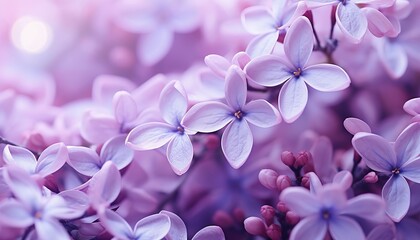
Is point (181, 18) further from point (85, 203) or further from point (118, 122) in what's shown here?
point (85, 203)

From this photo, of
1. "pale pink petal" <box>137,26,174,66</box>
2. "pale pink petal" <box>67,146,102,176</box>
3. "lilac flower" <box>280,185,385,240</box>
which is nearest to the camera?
"lilac flower" <box>280,185,385,240</box>

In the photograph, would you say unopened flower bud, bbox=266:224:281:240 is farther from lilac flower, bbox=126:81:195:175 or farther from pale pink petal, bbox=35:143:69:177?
pale pink petal, bbox=35:143:69:177

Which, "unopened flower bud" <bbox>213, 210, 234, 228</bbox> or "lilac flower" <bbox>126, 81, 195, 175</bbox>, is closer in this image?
"lilac flower" <bbox>126, 81, 195, 175</bbox>

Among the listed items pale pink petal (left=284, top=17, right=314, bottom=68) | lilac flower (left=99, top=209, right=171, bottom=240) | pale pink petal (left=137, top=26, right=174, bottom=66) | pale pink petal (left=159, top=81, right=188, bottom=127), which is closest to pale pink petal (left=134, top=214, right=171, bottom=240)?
lilac flower (left=99, top=209, right=171, bottom=240)

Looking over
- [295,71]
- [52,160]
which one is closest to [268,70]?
[295,71]

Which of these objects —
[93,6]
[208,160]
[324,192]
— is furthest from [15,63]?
[324,192]

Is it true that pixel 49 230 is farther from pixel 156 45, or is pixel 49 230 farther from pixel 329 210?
pixel 156 45

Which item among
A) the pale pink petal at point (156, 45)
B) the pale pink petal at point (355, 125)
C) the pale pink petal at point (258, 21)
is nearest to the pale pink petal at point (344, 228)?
the pale pink petal at point (355, 125)
